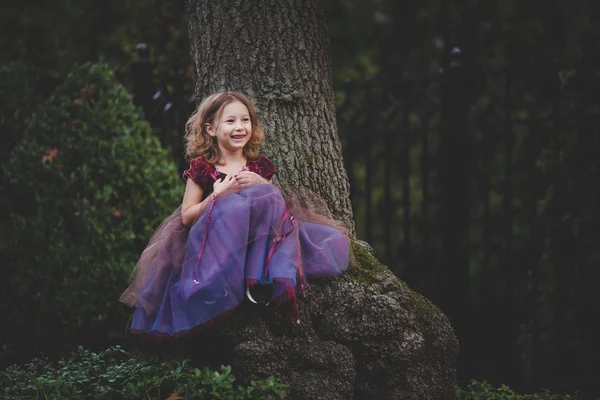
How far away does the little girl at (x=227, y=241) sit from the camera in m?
3.10

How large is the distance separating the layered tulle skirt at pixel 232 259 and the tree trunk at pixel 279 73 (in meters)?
0.42

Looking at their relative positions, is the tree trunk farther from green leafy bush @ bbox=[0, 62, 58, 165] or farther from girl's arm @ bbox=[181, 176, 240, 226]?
green leafy bush @ bbox=[0, 62, 58, 165]

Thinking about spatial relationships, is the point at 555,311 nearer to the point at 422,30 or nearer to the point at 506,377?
the point at 506,377

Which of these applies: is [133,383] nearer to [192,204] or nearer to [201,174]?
[192,204]

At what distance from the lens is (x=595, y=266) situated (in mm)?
5023

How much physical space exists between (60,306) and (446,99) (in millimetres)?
2882

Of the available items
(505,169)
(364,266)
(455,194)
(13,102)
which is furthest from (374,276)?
(13,102)

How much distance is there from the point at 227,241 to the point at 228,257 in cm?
6

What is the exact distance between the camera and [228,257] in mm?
3092

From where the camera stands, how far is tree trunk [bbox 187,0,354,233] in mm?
3701

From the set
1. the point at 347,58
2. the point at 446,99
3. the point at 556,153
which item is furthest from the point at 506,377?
the point at 347,58

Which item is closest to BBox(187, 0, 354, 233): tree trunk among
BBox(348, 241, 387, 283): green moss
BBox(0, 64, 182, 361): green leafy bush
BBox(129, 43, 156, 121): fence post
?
BBox(348, 241, 387, 283): green moss

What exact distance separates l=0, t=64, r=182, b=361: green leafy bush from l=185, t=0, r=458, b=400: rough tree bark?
1499mm

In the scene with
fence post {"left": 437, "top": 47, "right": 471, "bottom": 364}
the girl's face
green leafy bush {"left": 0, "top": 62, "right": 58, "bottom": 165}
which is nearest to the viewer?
the girl's face
